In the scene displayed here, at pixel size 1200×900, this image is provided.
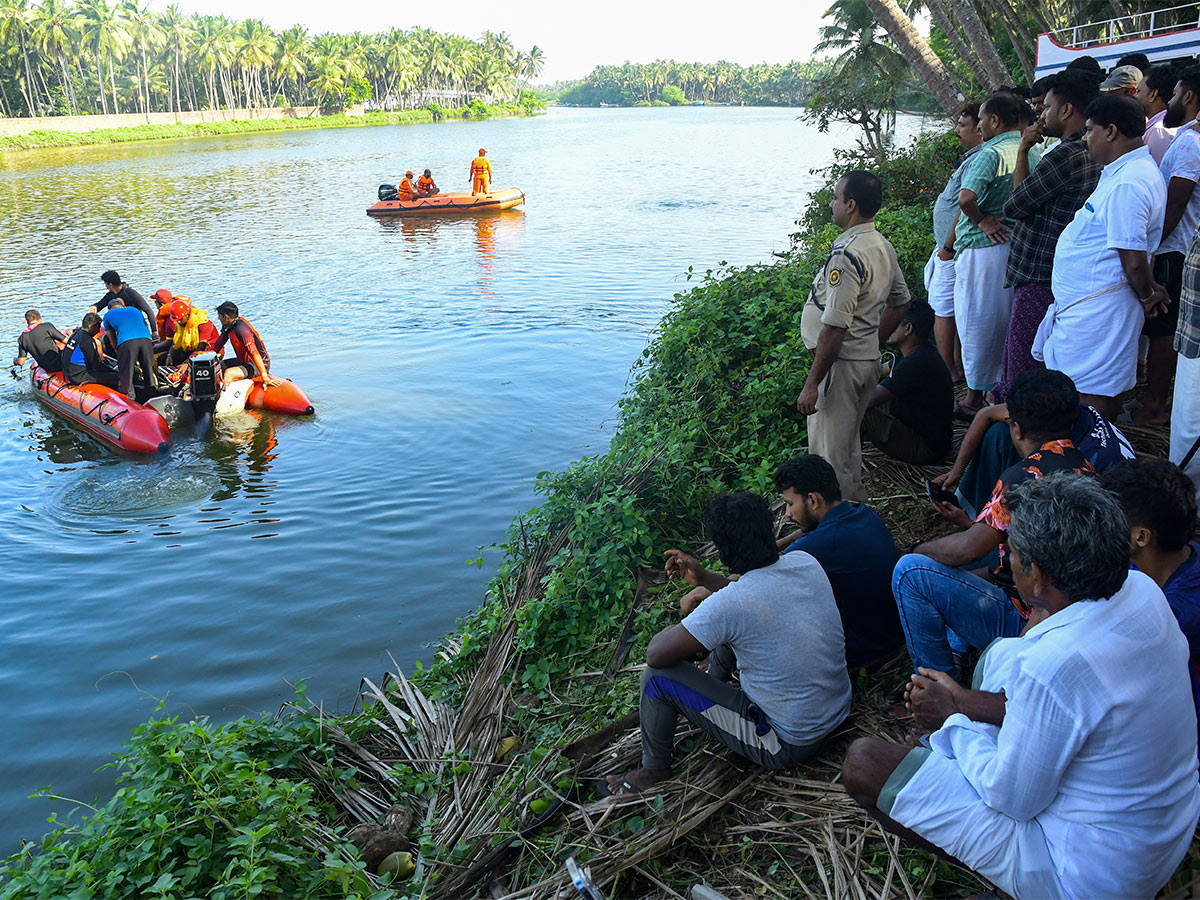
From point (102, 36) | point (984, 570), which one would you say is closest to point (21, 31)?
point (102, 36)

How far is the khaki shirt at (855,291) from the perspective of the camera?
15.4 feet

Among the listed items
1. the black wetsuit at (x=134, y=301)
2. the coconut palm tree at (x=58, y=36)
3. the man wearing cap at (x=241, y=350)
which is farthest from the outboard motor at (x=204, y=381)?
the coconut palm tree at (x=58, y=36)

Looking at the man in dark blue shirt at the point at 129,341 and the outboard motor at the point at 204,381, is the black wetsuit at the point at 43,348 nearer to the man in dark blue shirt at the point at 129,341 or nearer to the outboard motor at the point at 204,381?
the man in dark blue shirt at the point at 129,341

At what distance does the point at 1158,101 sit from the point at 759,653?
4.28 meters

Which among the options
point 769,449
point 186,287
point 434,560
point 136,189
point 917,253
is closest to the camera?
point 769,449

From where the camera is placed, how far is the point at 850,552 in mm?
3715

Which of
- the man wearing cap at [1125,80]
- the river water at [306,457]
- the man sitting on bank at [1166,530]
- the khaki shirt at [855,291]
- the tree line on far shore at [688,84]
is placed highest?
the tree line on far shore at [688,84]

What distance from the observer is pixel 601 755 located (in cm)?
402

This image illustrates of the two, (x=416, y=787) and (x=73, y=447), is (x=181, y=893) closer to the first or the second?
(x=416, y=787)

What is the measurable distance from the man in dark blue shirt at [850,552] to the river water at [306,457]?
379 centimetres

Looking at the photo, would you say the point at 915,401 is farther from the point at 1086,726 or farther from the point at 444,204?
the point at 444,204

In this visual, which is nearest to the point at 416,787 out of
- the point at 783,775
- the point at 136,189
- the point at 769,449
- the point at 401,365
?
the point at 783,775

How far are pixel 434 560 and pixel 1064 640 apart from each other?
6421 millimetres

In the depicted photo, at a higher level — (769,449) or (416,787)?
(769,449)
